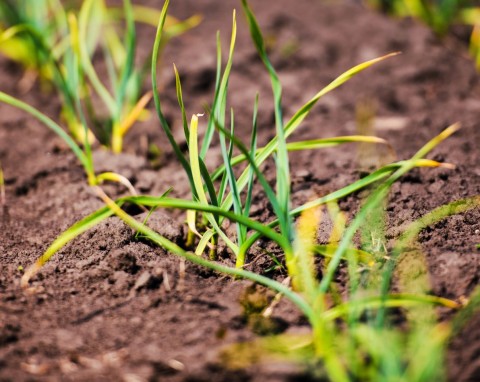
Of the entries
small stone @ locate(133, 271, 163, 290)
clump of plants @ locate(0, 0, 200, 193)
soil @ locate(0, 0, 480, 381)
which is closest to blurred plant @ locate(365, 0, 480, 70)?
soil @ locate(0, 0, 480, 381)

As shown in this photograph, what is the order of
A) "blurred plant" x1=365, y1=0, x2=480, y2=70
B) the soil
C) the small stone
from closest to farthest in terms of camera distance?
the soil, the small stone, "blurred plant" x1=365, y1=0, x2=480, y2=70

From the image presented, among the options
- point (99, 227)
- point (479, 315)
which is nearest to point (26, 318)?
point (99, 227)

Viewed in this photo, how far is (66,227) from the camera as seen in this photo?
1884 mm

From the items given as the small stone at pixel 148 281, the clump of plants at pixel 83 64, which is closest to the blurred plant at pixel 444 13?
the clump of plants at pixel 83 64

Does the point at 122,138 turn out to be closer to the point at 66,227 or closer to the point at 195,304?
the point at 66,227

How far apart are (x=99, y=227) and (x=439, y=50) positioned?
6.89 feet

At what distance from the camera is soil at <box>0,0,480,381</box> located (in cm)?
134

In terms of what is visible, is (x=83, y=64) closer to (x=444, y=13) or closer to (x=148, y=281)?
(x=148, y=281)

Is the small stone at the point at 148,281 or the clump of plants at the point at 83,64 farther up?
the clump of plants at the point at 83,64

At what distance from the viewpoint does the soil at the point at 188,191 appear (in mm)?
1345

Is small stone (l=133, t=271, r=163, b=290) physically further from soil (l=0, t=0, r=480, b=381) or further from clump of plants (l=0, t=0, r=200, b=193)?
clump of plants (l=0, t=0, r=200, b=193)

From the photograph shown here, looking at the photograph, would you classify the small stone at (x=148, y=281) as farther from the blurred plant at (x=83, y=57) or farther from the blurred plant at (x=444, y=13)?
the blurred plant at (x=444, y=13)

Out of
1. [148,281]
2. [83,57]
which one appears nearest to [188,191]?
[148,281]

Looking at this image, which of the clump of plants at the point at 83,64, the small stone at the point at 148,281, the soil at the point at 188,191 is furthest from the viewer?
the clump of plants at the point at 83,64
